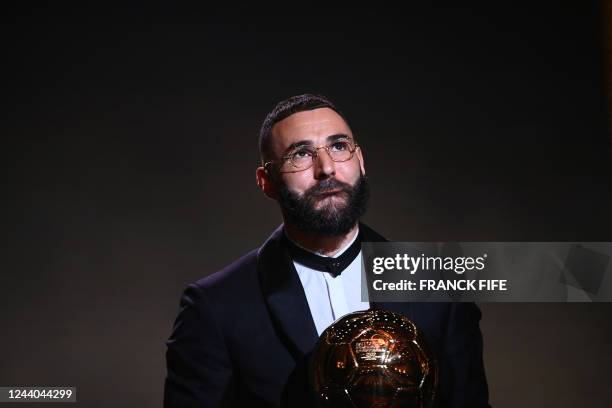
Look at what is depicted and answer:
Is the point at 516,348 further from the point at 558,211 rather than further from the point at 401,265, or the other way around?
the point at 401,265

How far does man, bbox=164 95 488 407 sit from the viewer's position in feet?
5.31

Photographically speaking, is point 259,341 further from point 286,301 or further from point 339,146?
point 339,146

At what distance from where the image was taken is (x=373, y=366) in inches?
49.7

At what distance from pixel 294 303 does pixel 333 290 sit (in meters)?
0.15

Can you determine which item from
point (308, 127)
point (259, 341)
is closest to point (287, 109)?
point (308, 127)

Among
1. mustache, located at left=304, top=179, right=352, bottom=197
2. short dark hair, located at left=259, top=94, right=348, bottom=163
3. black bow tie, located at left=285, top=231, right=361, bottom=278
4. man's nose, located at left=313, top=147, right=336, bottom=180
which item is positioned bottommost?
black bow tie, located at left=285, top=231, right=361, bottom=278

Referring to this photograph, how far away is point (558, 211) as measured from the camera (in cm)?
252

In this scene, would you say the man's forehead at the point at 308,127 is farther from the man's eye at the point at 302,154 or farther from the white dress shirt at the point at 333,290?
the white dress shirt at the point at 333,290

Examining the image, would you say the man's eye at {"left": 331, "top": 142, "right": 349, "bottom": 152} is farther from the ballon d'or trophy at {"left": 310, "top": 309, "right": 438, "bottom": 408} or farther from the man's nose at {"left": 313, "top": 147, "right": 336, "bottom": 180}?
the ballon d'or trophy at {"left": 310, "top": 309, "right": 438, "bottom": 408}

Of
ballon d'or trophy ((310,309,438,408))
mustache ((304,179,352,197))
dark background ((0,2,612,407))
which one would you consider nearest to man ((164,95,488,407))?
mustache ((304,179,352,197))

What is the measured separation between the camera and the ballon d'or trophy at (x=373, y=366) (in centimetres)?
126

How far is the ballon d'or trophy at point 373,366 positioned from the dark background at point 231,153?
1.23 metres

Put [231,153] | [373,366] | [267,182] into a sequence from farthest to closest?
[231,153] → [267,182] → [373,366]
